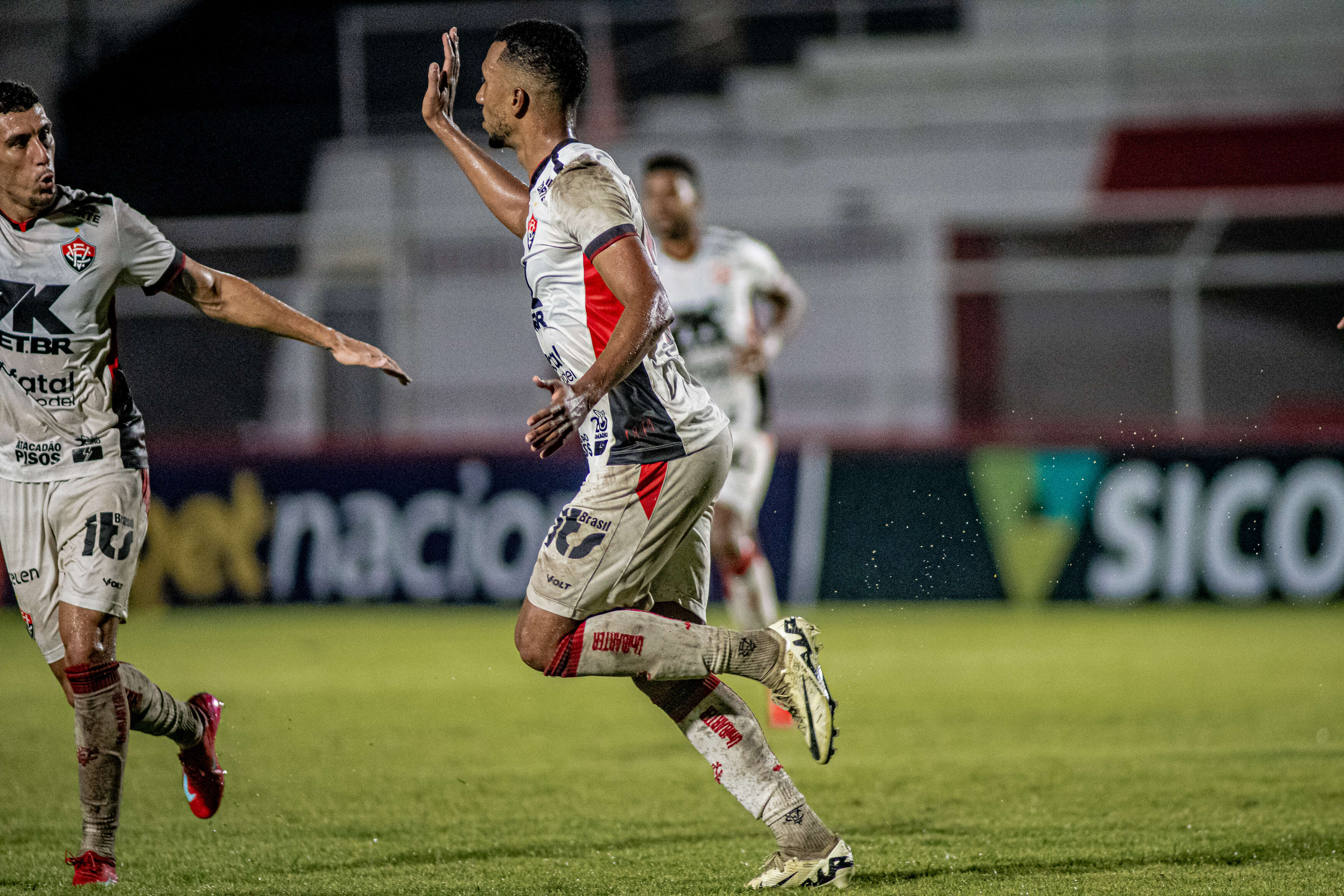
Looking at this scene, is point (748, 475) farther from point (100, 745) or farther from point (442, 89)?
point (100, 745)

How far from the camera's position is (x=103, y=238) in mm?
4781

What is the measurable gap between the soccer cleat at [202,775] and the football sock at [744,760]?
5.71 feet

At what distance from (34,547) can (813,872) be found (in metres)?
2.56

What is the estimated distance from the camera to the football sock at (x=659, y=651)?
4.23 m

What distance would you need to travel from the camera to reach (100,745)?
4703mm

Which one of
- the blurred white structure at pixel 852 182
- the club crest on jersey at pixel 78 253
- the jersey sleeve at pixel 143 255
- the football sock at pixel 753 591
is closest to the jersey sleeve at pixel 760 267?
the football sock at pixel 753 591

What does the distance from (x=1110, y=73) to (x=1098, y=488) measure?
846 centimetres

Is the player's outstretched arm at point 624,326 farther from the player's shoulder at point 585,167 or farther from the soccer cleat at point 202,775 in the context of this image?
the soccer cleat at point 202,775

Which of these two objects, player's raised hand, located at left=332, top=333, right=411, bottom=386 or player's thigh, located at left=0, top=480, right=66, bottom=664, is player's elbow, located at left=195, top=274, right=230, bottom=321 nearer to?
player's raised hand, located at left=332, top=333, right=411, bottom=386

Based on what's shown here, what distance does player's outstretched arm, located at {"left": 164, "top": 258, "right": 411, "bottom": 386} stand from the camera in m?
4.88

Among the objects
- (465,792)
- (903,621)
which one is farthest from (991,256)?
(465,792)

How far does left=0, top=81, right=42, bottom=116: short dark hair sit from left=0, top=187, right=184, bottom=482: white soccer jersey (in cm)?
27

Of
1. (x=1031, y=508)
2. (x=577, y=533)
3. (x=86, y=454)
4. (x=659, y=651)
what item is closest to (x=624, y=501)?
(x=577, y=533)

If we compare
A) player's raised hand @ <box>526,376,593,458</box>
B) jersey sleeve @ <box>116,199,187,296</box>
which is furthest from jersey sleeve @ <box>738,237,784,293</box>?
player's raised hand @ <box>526,376,593,458</box>
